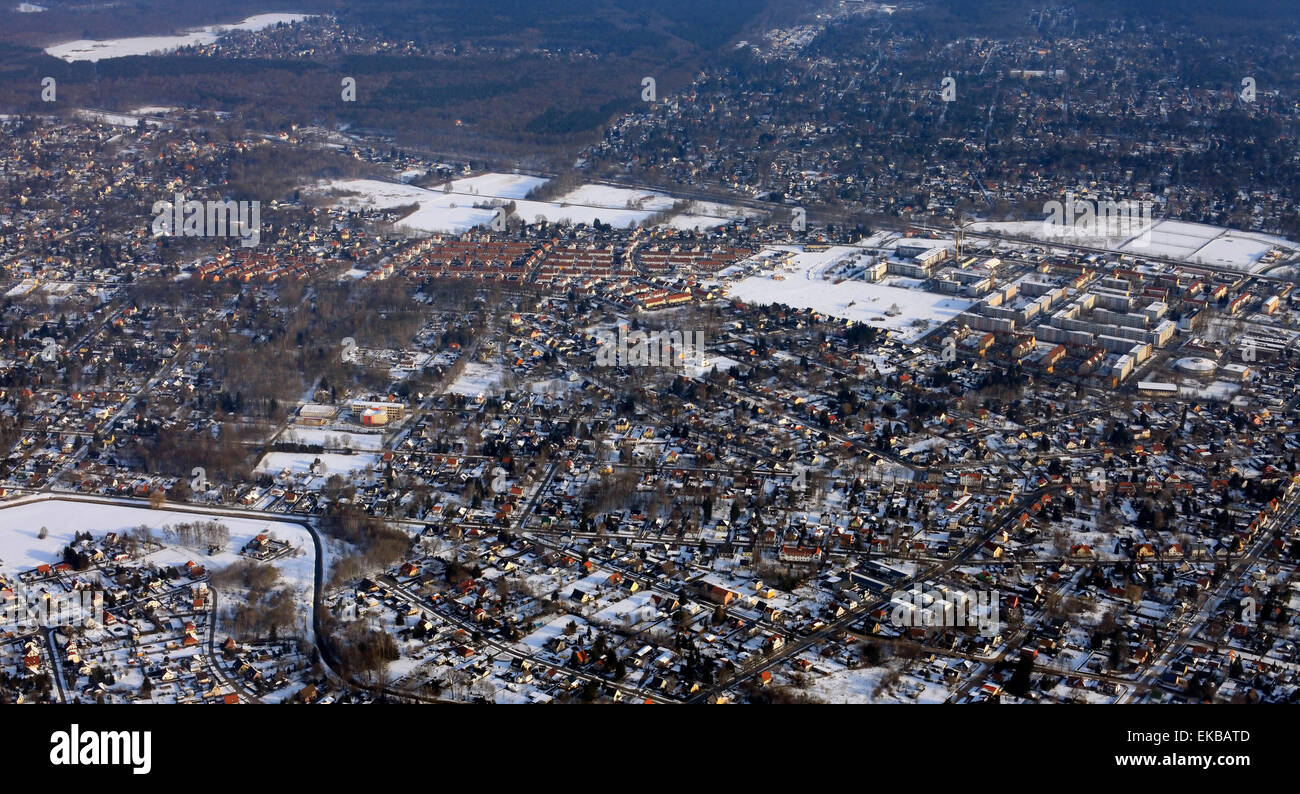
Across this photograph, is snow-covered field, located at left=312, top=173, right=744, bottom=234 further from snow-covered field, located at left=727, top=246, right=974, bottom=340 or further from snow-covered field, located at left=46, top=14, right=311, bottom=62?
snow-covered field, located at left=46, top=14, right=311, bottom=62

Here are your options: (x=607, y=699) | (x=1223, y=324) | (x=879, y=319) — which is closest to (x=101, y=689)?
(x=607, y=699)

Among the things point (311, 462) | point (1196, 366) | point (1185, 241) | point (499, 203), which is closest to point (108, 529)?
point (311, 462)

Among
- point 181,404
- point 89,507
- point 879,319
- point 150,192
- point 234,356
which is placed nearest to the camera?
point 89,507

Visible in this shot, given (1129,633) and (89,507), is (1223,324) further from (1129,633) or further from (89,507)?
(89,507)

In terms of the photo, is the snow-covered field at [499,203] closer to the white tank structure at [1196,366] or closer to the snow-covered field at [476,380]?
the snow-covered field at [476,380]

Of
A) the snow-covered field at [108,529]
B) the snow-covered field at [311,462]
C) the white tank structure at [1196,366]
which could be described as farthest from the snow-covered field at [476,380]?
the white tank structure at [1196,366]
